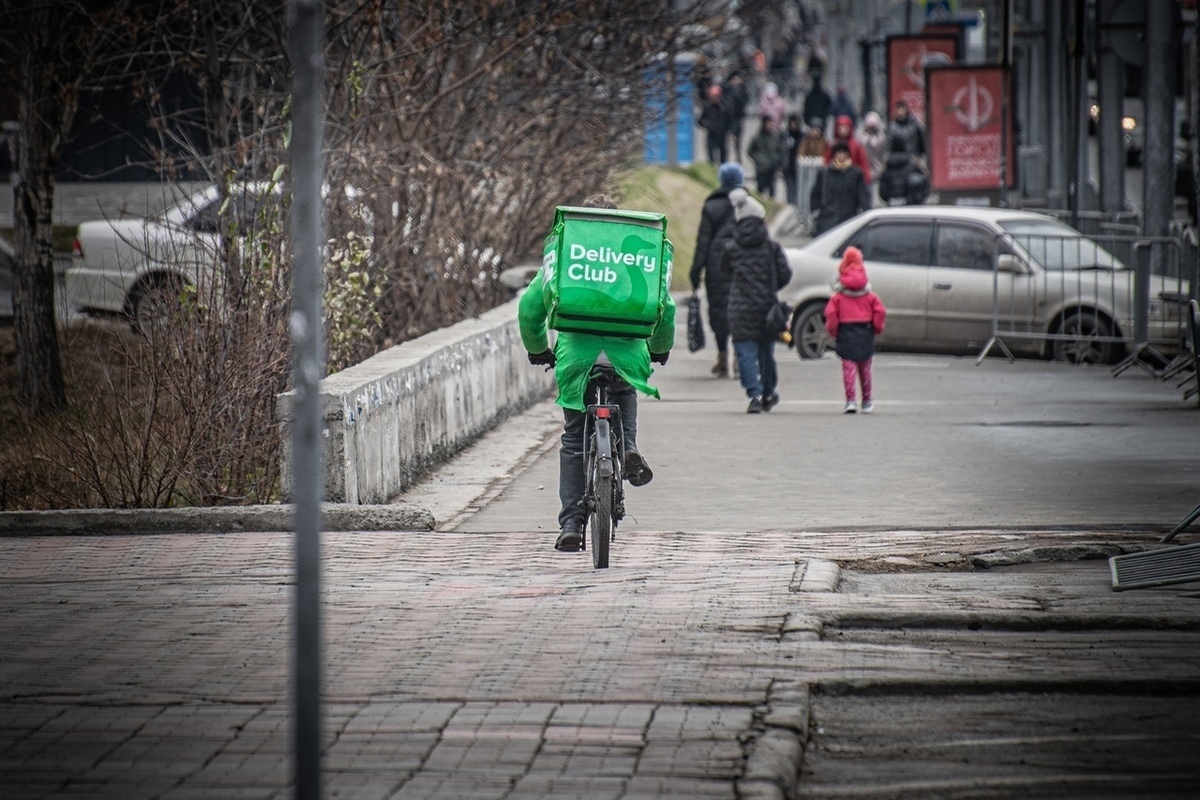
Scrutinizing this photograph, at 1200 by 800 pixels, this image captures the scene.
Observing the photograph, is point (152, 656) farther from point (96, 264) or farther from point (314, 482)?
point (96, 264)

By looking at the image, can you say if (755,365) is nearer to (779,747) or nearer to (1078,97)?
(779,747)

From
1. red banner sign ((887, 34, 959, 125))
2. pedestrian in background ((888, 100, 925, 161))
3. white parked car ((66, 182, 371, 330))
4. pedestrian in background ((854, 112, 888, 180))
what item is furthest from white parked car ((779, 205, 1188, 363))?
pedestrian in background ((854, 112, 888, 180))

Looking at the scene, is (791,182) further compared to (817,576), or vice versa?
(791,182)

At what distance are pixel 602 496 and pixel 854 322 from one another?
6.48m

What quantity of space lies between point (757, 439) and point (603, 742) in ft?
24.3

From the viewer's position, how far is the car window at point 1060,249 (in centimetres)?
1823

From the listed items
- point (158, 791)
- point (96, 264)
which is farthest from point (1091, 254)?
point (158, 791)

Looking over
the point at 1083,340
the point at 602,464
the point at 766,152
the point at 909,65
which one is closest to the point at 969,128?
the point at 909,65

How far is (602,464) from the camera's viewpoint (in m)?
8.23

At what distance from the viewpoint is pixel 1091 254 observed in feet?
60.2

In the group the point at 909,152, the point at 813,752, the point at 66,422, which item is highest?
the point at 909,152

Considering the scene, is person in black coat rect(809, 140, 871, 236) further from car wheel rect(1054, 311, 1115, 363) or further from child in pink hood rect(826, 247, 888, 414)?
child in pink hood rect(826, 247, 888, 414)

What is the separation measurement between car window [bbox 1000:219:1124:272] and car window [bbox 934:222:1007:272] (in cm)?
25

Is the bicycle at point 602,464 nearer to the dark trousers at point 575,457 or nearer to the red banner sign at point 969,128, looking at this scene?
the dark trousers at point 575,457
